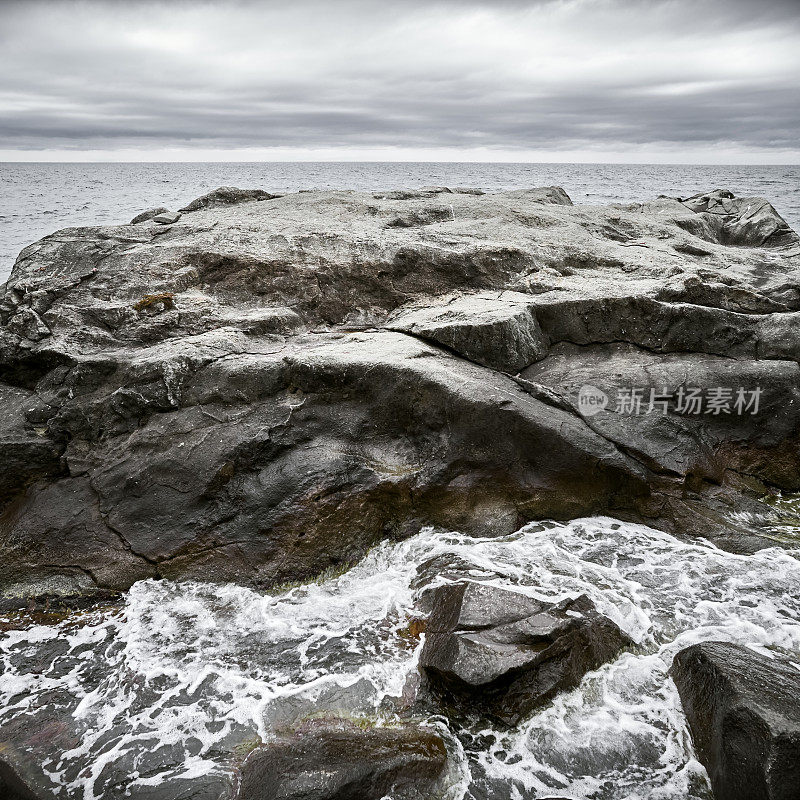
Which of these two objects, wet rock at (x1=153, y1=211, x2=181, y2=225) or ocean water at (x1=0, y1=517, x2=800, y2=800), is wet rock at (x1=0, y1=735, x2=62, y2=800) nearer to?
ocean water at (x1=0, y1=517, x2=800, y2=800)

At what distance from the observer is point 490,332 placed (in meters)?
6.96

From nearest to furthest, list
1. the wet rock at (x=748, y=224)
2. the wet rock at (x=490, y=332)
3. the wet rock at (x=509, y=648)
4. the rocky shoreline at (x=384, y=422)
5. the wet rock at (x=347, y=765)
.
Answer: the wet rock at (x=347, y=765) < the wet rock at (x=509, y=648) < the rocky shoreline at (x=384, y=422) < the wet rock at (x=490, y=332) < the wet rock at (x=748, y=224)

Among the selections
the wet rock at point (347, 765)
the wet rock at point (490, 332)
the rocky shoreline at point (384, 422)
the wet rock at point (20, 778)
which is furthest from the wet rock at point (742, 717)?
the wet rock at point (20, 778)

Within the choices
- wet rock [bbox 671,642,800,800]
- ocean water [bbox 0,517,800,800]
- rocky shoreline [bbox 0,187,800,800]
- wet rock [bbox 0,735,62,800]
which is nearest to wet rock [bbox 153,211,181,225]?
rocky shoreline [bbox 0,187,800,800]

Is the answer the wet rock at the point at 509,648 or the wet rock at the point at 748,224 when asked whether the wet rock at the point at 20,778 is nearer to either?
the wet rock at the point at 509,648

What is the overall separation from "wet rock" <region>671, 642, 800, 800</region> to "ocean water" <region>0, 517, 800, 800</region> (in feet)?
0.48

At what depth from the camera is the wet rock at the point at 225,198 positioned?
1135cm

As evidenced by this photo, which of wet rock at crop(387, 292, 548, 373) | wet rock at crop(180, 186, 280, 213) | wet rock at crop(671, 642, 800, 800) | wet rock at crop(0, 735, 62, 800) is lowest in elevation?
wet rock at crop(0, 735, 62, 800)

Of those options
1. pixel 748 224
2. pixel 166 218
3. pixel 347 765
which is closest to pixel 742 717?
pixel 347 765

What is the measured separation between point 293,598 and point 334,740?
66.9 inches

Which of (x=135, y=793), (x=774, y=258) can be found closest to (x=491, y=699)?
(x=135, y=793)

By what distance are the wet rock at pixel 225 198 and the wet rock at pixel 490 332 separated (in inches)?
237

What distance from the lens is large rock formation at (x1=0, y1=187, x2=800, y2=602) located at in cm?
590

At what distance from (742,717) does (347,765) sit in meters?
2.45
